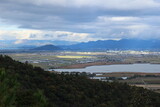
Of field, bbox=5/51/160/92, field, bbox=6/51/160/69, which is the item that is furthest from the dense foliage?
field, bbox=6/51/160/69

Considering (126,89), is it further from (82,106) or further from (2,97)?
(2,97)

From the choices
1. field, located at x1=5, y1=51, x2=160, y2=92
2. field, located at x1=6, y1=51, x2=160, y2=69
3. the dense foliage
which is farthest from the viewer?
field, located at x1=6, y1=51, x2=160, y2=69

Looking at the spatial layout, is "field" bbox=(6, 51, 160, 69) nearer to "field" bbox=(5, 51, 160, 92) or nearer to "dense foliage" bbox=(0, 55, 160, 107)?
"field" bbox=(5, 51, 160, 92)

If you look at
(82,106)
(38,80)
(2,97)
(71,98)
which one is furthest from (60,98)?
(2,97)

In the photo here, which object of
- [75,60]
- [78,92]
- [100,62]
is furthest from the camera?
[75,60]

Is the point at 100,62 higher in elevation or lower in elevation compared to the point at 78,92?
higher

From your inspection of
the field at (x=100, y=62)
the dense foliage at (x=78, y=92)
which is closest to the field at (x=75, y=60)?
the field at (x=100, y=62)

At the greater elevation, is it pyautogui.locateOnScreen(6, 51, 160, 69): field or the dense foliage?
pyautogui.locateOnScreen(6, 51, 160, 69): field

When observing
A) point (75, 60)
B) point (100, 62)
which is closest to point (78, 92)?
point (100, 62)

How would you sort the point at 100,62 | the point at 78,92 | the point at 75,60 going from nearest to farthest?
1. the point at 78,92
2. the point at 100,62
3. the point at 75,60

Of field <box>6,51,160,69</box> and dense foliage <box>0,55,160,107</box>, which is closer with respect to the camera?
dense foliage <box>0,55,160,107</box>

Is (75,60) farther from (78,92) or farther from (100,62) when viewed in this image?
(78,92)

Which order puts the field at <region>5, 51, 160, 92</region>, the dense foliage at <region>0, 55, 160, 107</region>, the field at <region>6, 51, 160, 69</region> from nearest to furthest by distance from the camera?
the dense foliage at <region>0, 55, 160, 107</region> → the field at <region>5, 51, 160, 92</region> → the field at <region>6, 51, 160, 69</region>
